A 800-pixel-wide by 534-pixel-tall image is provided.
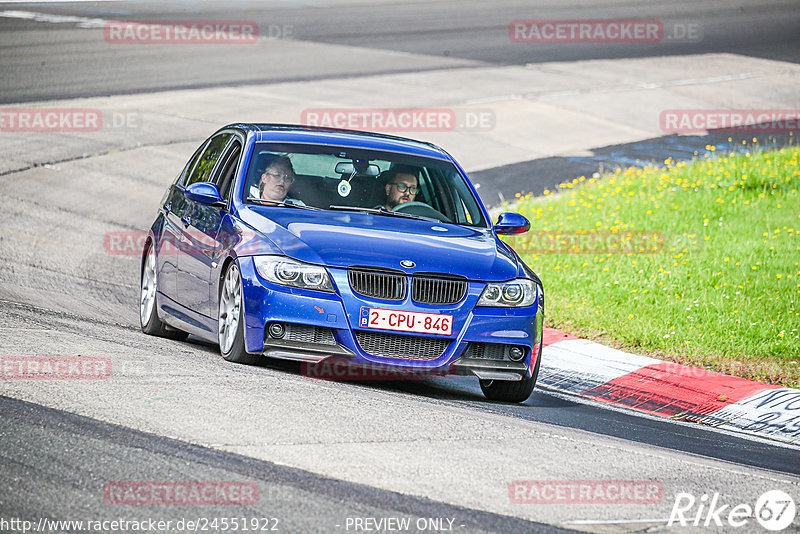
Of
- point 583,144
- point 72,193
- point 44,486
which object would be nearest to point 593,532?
point 44,486

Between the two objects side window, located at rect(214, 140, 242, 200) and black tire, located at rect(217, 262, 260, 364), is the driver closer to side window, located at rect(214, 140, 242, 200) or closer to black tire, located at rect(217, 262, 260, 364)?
side window, located at rect(214, 140, 242, 200)

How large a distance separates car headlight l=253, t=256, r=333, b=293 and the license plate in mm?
289

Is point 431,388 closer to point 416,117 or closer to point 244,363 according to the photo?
point 244,363

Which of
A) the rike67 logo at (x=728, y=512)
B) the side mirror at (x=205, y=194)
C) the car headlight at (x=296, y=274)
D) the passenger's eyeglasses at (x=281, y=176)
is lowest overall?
the rike67 logo at (x=728, y=512)

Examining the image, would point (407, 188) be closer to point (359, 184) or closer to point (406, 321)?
point (359, 184)

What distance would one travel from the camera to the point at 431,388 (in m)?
8.70

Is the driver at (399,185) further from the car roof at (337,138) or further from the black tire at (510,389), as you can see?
the black tire at (510,389)

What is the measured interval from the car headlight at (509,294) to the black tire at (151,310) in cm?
287

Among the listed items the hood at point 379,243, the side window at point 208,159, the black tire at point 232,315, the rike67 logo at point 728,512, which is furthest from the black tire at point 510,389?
the side window at point 208,159

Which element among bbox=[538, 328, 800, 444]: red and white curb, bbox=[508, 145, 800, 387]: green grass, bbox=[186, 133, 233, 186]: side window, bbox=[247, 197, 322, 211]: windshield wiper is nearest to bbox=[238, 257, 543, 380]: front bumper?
bbox=[247, 197, 322, 211]: windshield wiper

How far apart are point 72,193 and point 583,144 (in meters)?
9.28

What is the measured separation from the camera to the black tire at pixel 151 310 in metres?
9.66

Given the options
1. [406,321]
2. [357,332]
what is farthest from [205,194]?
[406,321]

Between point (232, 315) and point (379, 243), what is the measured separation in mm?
1072
